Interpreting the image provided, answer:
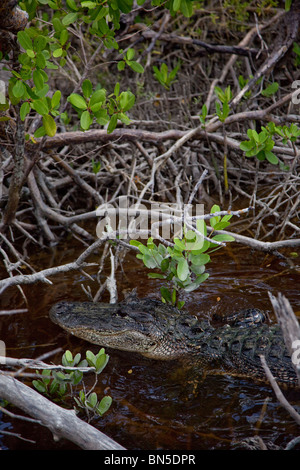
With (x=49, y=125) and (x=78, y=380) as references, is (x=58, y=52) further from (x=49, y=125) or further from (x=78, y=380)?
(x=78, y=380)

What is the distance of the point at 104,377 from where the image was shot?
2834mm

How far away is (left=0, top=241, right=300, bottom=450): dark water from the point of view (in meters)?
2.32

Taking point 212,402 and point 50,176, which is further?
point 50,176

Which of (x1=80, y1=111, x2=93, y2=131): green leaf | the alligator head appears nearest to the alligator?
the alligator head

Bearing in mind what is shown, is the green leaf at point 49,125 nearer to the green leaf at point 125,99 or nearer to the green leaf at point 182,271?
the green leaf at point 125,99

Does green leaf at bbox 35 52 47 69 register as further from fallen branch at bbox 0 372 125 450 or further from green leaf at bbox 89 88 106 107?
fallen branch at bbox 0 372 125 450

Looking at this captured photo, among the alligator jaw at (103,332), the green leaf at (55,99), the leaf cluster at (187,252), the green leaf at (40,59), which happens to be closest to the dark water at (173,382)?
the alligator jaw at (103,332)

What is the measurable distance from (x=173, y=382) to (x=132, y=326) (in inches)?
16.9

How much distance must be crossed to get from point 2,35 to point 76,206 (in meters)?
2.28

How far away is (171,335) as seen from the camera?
10.1 feet

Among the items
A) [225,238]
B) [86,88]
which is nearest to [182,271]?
[225,238]

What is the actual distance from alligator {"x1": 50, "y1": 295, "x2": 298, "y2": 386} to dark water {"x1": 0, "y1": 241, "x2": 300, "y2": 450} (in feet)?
0.29
